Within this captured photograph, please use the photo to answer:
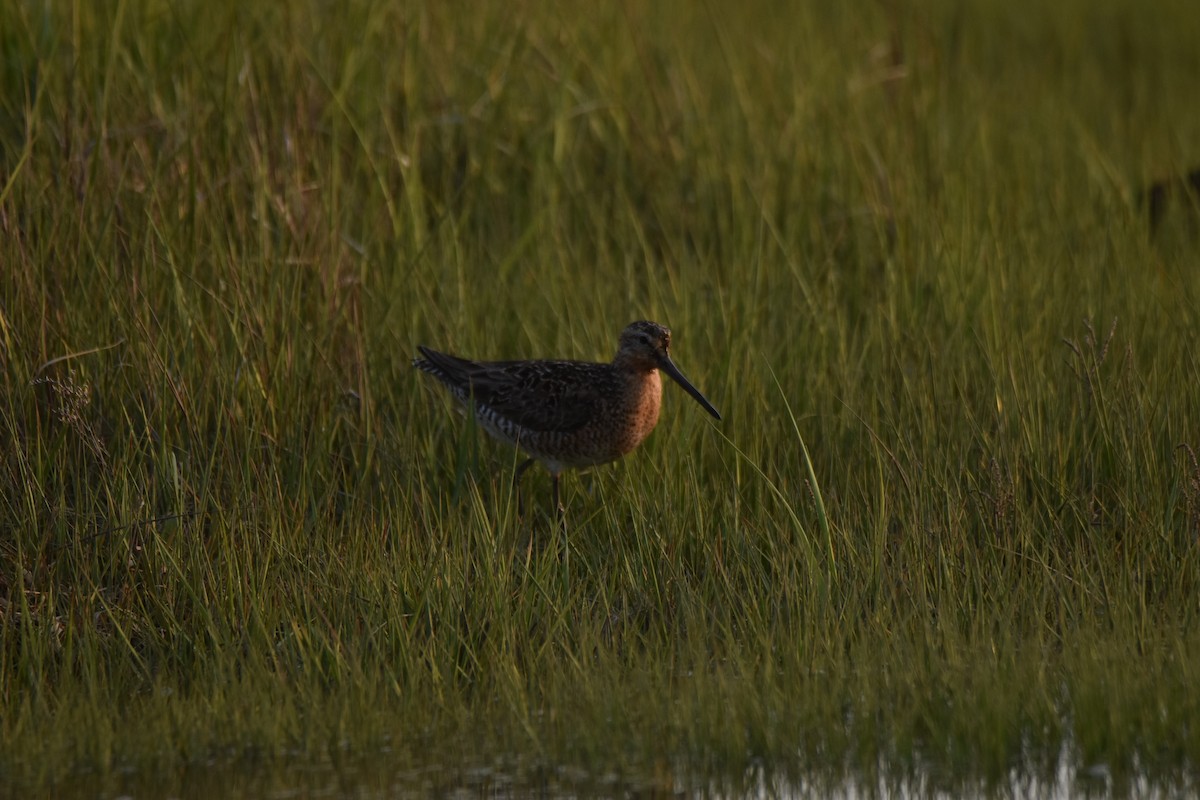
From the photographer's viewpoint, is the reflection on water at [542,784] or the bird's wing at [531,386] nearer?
the reflection on water at [542,784]

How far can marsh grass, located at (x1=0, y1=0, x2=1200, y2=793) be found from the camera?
4320mm

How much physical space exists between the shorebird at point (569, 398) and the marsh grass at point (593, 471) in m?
0.17

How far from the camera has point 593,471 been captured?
20.7ft

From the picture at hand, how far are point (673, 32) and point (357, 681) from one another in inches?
233

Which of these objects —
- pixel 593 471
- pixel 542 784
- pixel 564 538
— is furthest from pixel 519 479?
pixel 542 784

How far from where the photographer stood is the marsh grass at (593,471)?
4320mm

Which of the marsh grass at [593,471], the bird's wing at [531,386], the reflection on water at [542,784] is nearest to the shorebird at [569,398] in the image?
the bird's wing at [531,386]

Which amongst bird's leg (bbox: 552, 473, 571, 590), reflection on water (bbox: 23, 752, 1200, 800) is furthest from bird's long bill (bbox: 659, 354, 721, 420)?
reflection on water (bbox: 23, 752, 1200, 800)

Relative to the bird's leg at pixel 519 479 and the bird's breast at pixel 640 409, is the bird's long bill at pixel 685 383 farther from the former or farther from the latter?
the bird's leg at pixel 519 479

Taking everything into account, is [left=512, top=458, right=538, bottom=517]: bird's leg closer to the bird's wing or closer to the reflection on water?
the bird's wing

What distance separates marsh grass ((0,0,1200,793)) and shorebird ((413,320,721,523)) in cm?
17

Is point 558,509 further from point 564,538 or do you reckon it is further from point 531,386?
point 531,386

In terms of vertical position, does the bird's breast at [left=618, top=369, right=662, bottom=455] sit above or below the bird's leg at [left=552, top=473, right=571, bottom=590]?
above

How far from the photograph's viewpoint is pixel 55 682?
4.83 m
